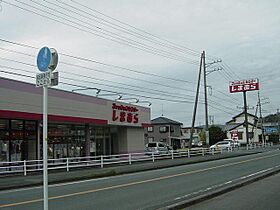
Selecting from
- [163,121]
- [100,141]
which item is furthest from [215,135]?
[100,141]

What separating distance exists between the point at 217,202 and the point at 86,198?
4.00 m

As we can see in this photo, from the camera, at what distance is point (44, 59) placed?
641 centimetres

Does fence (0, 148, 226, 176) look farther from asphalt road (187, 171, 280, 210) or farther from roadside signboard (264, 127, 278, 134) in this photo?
roadside signboard (264, 127, 278, 134)

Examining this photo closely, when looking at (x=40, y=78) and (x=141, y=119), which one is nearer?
(x=40, y=78)

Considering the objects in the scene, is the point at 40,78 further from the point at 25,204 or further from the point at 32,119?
the point at 32,119

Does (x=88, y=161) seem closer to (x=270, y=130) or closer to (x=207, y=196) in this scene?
(x=207, y=196)

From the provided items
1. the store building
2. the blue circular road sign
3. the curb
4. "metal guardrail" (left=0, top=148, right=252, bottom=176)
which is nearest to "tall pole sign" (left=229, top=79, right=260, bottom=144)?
"metal guardrail" (left=0, top=148, right=252, bottom=176)

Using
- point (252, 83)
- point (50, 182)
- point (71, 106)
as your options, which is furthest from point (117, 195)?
point (252, 83)

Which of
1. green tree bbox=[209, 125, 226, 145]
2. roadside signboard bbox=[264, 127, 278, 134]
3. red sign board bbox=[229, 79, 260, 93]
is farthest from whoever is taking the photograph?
roadside signboard bbox=[264, 127, 278, 134]

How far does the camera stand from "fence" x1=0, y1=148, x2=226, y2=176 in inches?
807

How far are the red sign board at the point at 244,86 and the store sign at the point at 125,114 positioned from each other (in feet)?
135

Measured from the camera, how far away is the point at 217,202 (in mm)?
10000

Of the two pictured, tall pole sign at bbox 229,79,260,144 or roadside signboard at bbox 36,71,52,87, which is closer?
roadside signboard at bbox 36,71,52,87

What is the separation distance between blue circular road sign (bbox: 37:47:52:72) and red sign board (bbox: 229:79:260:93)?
67.2m
